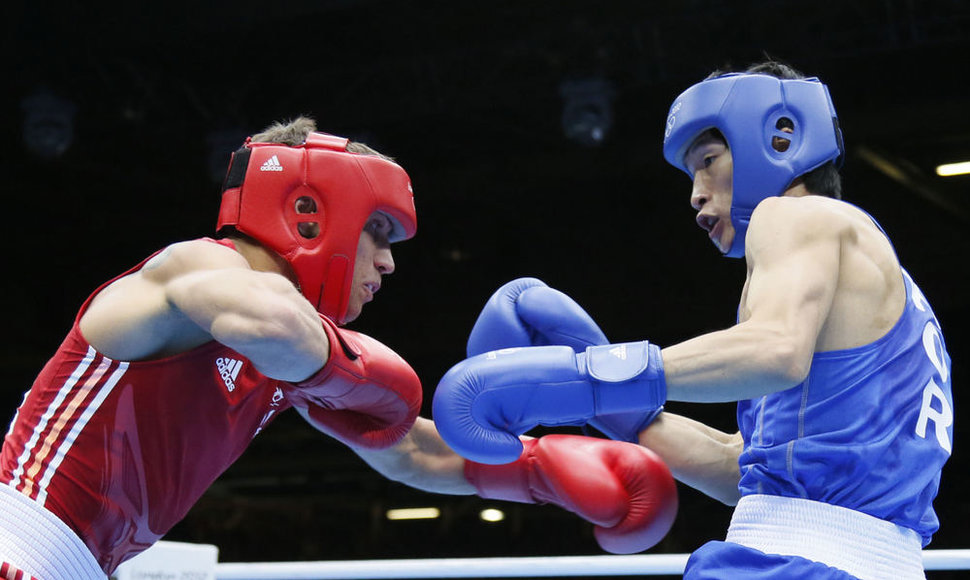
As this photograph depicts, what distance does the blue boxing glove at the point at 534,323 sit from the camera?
7.20 ft

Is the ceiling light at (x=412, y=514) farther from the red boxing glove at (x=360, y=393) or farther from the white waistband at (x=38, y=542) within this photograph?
the white waistband at (x=38, y=542)

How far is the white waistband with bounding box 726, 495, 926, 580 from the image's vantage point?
1640mm

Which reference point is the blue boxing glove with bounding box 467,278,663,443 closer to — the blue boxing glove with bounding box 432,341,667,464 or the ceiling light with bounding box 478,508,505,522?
the blue boxing glove with bounding box 432,341,667,464

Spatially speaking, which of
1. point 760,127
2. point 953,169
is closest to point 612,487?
point 760,127

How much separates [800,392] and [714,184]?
499 mm

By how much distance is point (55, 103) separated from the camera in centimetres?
692

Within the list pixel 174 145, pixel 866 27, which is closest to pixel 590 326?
pixel 866 27

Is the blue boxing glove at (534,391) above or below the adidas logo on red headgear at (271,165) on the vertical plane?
below

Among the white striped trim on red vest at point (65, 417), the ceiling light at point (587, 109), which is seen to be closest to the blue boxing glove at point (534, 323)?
the white striped trim on red vest at point (65, 417)

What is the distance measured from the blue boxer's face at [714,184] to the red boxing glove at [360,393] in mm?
676

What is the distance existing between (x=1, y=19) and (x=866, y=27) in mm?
5082

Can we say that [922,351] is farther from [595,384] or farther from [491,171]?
[491,171]

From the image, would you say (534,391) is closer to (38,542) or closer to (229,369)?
(229,369)

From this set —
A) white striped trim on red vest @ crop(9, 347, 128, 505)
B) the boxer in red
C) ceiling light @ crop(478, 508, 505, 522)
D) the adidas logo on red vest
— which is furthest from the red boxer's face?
ceiling light @ crop(478, 508, 505, 522)
